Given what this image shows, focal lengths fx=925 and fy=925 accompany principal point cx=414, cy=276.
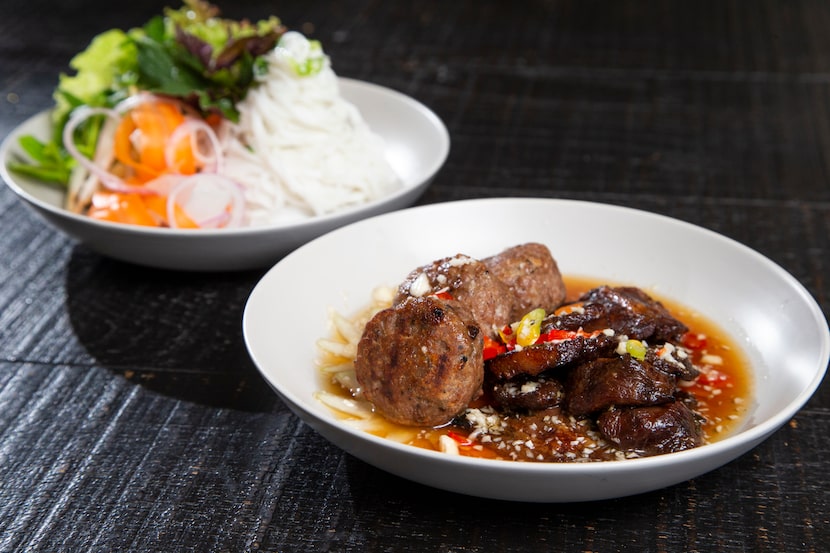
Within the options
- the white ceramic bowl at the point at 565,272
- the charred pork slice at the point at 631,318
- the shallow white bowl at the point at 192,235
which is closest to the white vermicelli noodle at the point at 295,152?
the shallow white bowl at the point at 192,235

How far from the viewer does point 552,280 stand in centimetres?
261

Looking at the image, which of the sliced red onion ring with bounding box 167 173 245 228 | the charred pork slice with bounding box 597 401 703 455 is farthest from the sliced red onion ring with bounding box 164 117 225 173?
the charred pork slice with bounding box 597 401 703 455

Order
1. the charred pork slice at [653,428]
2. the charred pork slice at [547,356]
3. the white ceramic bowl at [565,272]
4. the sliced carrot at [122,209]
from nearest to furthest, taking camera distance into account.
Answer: the white ceramic bowl at [565,272]
the charred pork slice at [653,428]
the charred pork slice at [547,356]
the sliced carrot at [122,209]

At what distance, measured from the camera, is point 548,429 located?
218cm

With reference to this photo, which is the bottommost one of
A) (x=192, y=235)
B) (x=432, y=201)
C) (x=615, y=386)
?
(x=432, y=201)

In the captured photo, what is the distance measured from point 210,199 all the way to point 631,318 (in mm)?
1696

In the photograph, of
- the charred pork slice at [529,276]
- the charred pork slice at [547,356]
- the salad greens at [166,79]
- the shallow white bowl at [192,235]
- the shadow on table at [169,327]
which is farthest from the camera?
the salad greens at [166,79]

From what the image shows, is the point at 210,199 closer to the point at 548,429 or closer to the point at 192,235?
the point at 192,235

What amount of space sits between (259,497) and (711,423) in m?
1.10

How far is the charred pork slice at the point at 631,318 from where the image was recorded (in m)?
2.40

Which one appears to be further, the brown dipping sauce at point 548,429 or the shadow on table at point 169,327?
the shadow on table at point 169,327

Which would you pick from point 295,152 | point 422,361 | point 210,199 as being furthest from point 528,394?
point 295,152

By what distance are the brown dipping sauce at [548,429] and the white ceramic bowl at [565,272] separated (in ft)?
0.18

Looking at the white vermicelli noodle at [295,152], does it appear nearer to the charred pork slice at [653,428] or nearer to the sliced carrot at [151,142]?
the sliced carrot at [151,142]
